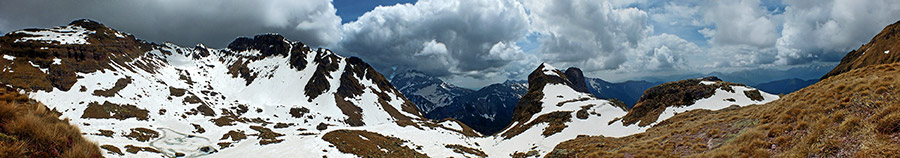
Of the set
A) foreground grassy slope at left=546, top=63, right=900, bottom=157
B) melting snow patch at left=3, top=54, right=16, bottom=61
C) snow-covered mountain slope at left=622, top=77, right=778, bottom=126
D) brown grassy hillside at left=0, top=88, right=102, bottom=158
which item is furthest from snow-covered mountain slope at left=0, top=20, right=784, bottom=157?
foreground grassy slope at left=546, top=63, right=900, bottom=157

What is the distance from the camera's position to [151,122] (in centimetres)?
10662

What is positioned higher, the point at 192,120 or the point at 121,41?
the point at 121,41

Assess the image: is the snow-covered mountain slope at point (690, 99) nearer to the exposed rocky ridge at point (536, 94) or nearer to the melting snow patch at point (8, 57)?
the exposed rocky ridge at point (536, 94)

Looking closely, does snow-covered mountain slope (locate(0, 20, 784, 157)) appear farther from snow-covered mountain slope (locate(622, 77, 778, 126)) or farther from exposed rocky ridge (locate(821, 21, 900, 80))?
exposed rocky ridge (locate(821, 21, 900, 80))

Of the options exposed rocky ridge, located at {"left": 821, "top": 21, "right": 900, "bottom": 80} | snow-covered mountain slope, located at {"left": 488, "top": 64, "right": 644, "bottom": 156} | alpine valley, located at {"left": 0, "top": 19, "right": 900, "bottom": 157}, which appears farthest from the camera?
exposed rocky ridge, located at {"left": 821, "top": 21, "right": 900, "bottom": 80}

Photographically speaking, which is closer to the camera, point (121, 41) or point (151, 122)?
point (151, 122)

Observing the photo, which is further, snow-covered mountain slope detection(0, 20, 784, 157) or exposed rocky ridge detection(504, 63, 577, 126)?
exposed rocky ridge detection(504, 63, 577, 126)

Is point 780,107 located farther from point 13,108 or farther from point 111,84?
point 111,84

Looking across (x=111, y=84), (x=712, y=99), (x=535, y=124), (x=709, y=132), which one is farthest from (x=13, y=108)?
(x=111, y=84)

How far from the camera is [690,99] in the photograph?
54.6m

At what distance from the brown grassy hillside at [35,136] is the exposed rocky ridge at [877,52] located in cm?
19338

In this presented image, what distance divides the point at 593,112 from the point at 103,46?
225 metres

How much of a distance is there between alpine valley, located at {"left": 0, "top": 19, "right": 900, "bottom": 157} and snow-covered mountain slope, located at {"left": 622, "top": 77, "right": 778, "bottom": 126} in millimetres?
284

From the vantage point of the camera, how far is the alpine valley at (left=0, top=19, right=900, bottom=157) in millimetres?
12352
